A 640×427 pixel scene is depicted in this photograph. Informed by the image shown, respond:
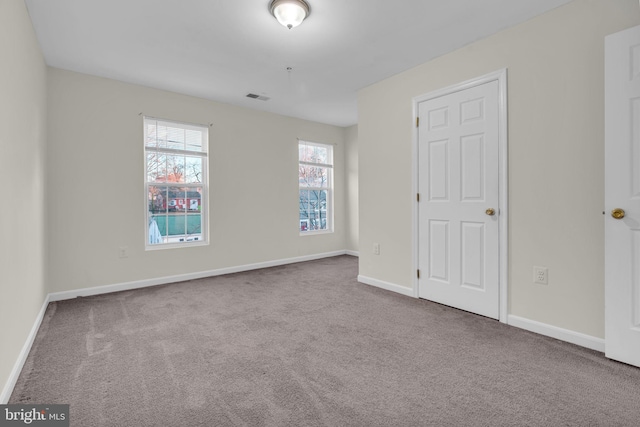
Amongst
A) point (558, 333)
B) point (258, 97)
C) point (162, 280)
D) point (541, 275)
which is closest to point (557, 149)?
point (541, 275)

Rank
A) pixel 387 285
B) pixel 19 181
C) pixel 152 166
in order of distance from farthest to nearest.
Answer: pixel 152 166
pixel 387 285
pixel 19 181

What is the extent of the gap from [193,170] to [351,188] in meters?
3.01

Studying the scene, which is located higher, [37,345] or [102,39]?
[102,39]

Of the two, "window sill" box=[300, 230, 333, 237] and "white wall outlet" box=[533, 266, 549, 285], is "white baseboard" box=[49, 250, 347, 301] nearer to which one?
"window sill" box=[300, 230, 333, 237]

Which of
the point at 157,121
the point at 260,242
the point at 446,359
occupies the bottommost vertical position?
the point at 446,359

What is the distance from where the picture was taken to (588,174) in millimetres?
2328

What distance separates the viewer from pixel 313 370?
2.03 m

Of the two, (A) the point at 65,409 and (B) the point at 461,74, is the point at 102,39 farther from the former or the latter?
(B) the point at 461,74

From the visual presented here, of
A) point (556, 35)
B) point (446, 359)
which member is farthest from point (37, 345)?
point (556, 35)

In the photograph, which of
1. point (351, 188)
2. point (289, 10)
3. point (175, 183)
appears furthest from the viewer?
point (351, 188)

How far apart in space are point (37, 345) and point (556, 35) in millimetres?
4580

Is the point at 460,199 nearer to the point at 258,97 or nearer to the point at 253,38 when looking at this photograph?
the point at 253,38

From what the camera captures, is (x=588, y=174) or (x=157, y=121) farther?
(x=157, y=121)

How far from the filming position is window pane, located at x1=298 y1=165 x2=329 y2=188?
5930 mm
